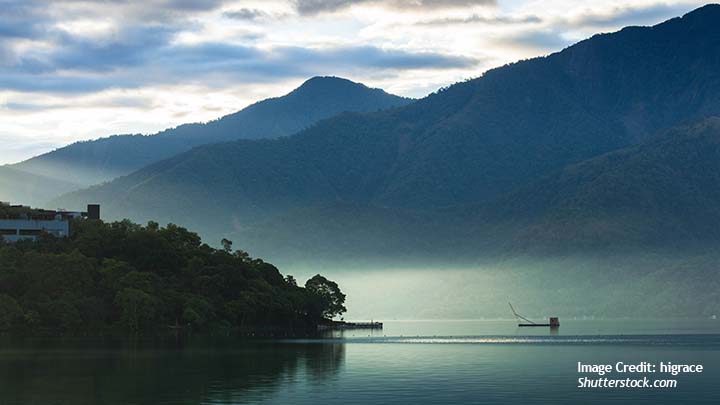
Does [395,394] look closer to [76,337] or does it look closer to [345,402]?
[345,402]

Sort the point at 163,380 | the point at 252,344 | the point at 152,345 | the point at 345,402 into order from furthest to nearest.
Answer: the point at 252,344, the point at 152,345, the point at 163,380, the point at 345,402

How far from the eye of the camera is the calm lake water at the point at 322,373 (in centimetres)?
9562

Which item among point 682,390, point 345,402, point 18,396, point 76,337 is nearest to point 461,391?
point 345,402

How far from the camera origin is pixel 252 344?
7185 inches

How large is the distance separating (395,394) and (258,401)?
12.4 m

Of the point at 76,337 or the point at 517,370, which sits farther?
the point at 76,337

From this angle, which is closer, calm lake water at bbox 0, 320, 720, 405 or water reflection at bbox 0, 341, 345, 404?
calm lake water at bbox 0, 320, 720, 405

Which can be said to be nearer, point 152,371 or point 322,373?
point 152,371

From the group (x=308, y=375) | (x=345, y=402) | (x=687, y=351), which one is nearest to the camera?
(x=345, y=402)

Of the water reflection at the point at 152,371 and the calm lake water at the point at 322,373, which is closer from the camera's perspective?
the calm lake water at the point at 322,373

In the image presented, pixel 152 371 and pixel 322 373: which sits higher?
pixel 152 371

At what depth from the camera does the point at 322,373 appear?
400 feet

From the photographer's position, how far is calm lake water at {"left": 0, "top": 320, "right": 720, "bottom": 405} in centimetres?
9562

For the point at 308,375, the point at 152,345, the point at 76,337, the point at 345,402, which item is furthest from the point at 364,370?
the point at 76,337
